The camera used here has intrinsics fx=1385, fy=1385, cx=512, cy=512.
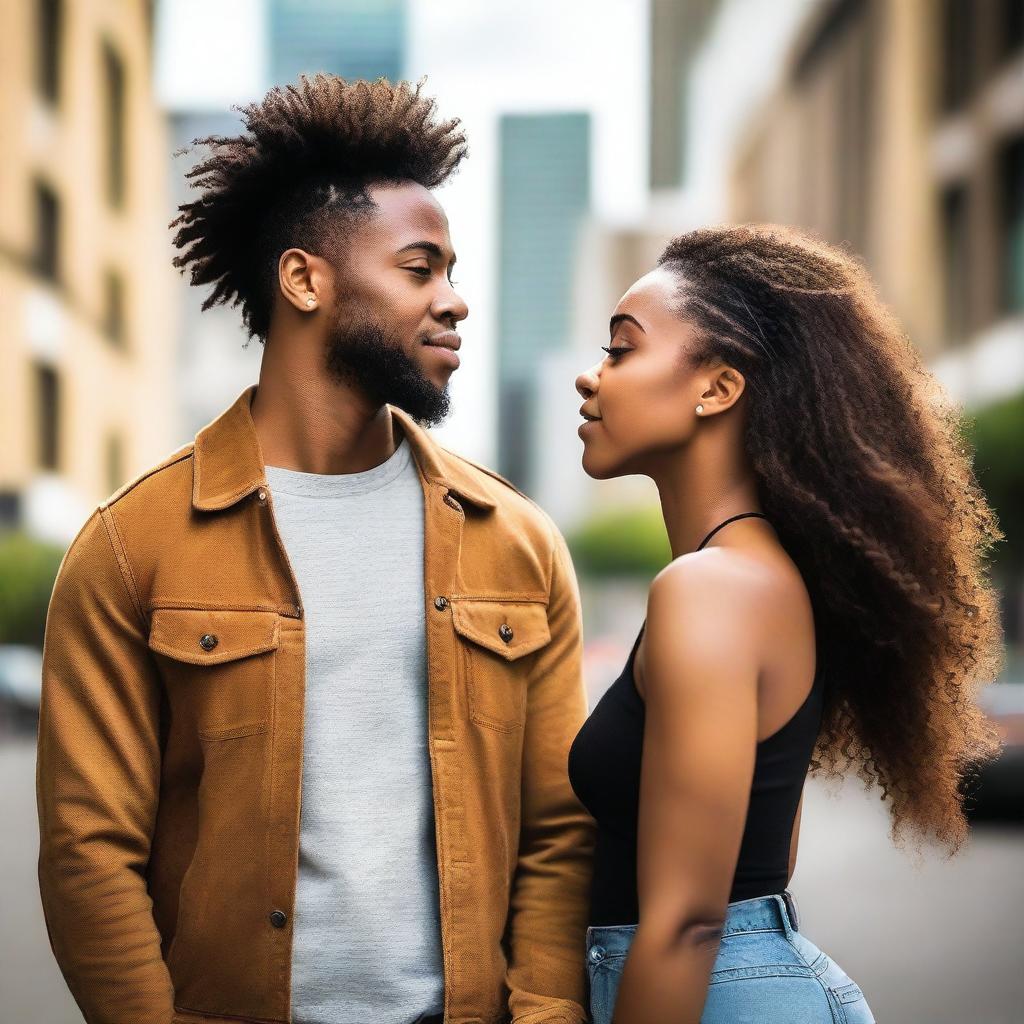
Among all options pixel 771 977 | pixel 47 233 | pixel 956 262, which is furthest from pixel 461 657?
pixel 47 233

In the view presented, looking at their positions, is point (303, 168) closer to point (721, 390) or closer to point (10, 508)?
point (721, 390)

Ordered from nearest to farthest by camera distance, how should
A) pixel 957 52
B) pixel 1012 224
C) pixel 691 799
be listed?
pixel 691 799 → pixel 1012 224 → pixel 957 52

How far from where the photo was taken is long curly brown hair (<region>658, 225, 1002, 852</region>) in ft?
8.39

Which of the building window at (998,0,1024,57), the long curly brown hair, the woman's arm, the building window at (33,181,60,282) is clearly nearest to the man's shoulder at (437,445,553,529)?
the long curly brown hair

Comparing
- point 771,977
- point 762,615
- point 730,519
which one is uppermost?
point 730,519

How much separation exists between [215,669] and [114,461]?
46.6m

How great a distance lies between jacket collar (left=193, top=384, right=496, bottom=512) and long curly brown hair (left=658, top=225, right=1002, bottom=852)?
693mm

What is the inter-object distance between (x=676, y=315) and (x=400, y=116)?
946 mm

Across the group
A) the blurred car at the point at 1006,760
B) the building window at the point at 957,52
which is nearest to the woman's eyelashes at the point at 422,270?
the blurred car at the point at 1006,760

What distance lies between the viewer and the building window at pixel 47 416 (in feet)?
128

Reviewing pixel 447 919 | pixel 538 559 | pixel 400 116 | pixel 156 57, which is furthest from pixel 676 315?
pixel 156 57

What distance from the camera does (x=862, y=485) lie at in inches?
101

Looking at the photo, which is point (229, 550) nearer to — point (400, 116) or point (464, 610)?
point (464, 610)

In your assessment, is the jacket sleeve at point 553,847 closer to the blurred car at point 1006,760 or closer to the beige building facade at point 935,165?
the blurred car at point 1006,760
